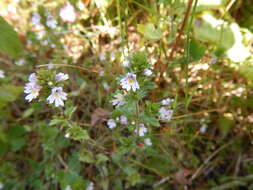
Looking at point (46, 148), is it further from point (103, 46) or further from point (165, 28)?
point (165, 28)

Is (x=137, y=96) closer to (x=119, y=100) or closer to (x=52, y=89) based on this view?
(x=119, y=100)

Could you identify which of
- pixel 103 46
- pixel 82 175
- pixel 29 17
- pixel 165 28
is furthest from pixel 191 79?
pixel 29 17

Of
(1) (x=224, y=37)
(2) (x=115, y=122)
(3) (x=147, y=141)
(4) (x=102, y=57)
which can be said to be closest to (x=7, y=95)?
(2) (x=115, y=122)

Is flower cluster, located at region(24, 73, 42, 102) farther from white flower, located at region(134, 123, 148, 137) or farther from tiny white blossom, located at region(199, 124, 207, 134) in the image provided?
tiny white blossom, located at region(199, 124, 207, 134)

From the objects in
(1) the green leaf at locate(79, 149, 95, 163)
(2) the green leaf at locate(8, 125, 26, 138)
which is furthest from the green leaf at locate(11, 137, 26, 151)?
(1) the green leaf at locate(79, 149, 95, 163)

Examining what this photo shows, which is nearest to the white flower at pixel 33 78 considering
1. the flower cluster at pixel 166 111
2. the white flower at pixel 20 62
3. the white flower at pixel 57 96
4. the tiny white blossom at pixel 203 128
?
the white flower at pixel 57 96

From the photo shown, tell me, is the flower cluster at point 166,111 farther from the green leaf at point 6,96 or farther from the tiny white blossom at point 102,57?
the green leaf at point 6,96
